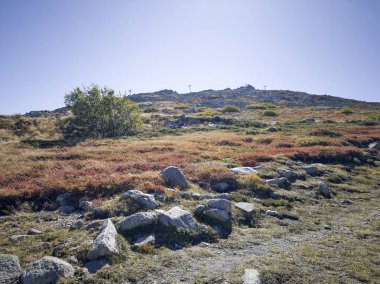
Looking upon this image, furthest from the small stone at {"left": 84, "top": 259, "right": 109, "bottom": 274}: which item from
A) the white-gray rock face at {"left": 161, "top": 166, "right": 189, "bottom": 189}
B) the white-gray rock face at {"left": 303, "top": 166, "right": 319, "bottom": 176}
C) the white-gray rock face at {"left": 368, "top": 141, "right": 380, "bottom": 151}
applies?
the white-gray rock face at {"left": 368, "top": 141, "right": 380, "bottom": 151}

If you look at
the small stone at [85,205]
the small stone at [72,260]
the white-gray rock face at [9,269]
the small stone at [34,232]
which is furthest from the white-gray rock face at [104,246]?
the small stone at [85,205]

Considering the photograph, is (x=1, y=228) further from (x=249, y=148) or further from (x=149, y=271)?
(x=249, y=148)

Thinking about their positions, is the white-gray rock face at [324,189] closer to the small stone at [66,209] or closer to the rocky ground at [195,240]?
the rocky ground at [195,240]

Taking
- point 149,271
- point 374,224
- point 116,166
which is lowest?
point 374,224

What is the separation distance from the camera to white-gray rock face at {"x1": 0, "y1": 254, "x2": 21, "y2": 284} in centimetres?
768

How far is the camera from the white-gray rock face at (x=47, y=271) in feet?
24.9

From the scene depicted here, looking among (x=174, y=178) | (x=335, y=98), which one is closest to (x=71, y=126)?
(x=174, y=178)

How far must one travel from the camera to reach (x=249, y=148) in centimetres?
3012

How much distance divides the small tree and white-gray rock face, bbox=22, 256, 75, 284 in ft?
123

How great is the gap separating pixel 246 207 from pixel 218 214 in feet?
6.60

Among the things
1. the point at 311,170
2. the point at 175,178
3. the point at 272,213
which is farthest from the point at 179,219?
the point at 311,170

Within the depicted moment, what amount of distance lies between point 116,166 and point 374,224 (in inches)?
571

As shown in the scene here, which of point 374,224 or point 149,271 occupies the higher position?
point 149,271

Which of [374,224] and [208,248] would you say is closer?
[208,248]
